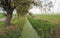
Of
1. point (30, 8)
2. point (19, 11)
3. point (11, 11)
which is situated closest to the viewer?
point (19, 11)

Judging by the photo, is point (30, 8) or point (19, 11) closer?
point (19, 11)

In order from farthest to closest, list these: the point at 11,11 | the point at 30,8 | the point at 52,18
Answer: the point at 52,18 → the point at 11,11 → the point at 30,8

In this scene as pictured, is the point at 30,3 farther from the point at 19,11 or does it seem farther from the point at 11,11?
the point at 11,11

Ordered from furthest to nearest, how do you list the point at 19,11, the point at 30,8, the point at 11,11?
the point at 11,11
the point at 30,8
the point at 19,11

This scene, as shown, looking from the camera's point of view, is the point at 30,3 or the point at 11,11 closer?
the point at 30,3

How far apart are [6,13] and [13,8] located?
137 cm

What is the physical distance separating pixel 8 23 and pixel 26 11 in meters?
2.67

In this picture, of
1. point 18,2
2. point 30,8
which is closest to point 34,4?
point 30,8

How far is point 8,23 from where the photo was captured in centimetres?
1780

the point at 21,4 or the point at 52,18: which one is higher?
the point at 21,4

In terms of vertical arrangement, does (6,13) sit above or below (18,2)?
below

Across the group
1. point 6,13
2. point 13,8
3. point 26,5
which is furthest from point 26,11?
point 6,13

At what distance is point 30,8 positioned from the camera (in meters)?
16.2

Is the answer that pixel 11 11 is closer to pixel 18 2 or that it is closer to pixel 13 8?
pixel 13 8
